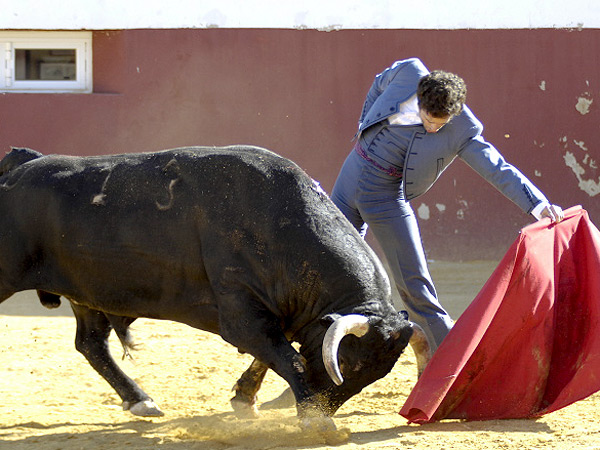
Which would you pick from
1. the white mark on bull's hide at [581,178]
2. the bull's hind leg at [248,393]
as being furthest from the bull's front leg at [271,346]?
the white mark on bull's hide at [581,178]

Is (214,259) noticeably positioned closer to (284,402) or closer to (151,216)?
(151,216)

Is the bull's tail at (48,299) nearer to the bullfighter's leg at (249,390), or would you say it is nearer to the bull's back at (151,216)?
the bull's back at (151,216)

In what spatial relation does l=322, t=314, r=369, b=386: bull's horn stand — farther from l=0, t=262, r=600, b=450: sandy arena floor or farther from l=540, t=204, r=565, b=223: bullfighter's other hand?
l=540, t=204, r=565, b=223: bullfighter's other hand

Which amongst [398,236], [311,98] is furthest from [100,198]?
[311,98]

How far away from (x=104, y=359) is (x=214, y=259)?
3.62 feet

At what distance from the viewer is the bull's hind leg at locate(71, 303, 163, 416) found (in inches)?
201

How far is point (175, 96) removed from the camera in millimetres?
9188

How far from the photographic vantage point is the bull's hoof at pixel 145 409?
16.6ft

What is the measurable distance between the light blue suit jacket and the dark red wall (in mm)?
4025

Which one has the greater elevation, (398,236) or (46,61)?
(46,61)

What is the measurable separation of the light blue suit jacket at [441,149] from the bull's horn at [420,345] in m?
0.75

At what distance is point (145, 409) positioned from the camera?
16.6ft

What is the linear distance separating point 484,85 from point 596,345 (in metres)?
5.03
